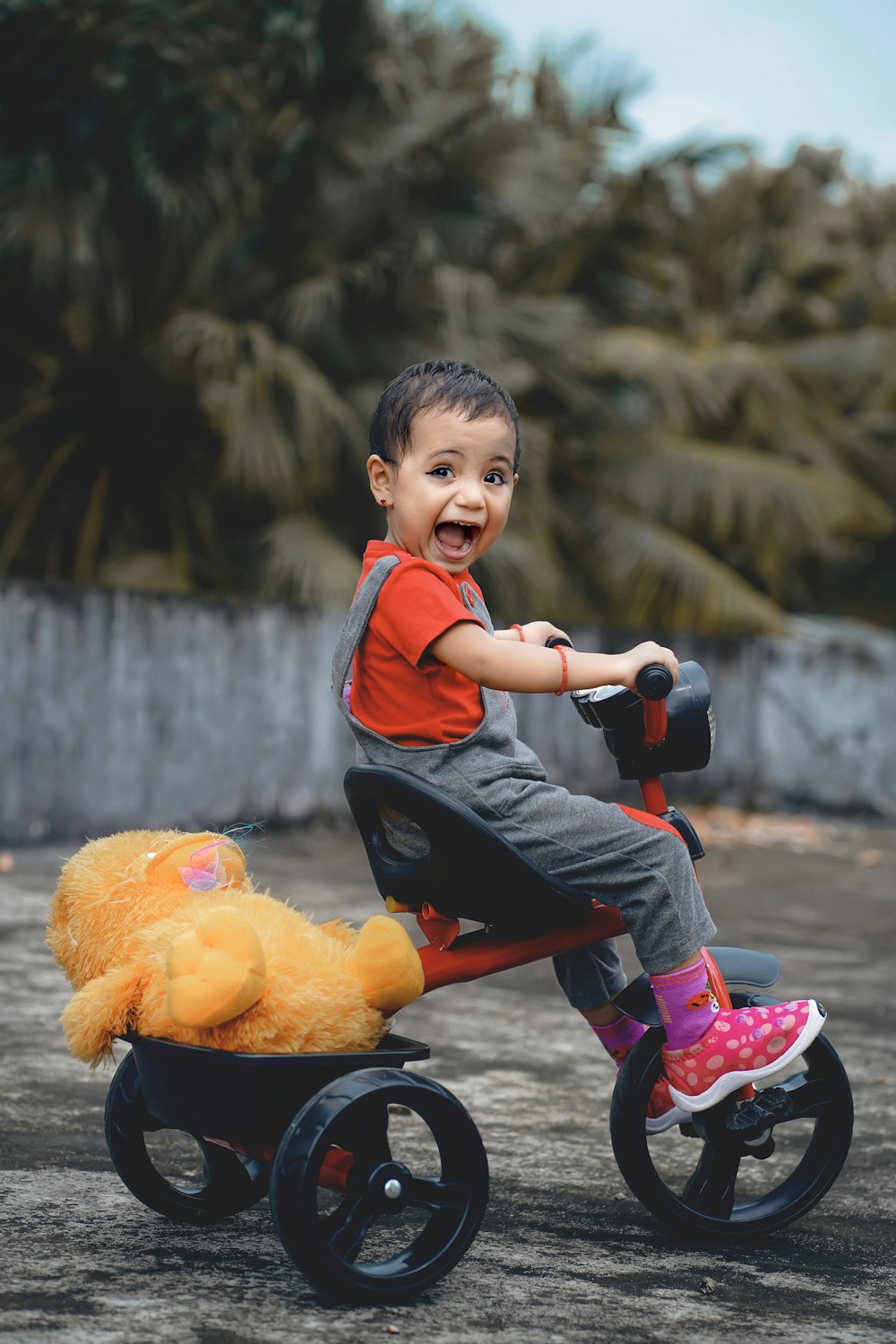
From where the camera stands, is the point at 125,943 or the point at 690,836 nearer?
the point at 125,943

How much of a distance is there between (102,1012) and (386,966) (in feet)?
1.58

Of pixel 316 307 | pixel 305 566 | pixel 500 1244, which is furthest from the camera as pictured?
pixel 316 307

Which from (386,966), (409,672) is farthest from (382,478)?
(386,966)

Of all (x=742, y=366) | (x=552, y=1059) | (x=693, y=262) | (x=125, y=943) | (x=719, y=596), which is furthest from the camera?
(x=693, y=262)

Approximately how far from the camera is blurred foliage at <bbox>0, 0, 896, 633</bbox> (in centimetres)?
1118

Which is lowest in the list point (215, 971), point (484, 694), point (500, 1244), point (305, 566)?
point (500, 1244)

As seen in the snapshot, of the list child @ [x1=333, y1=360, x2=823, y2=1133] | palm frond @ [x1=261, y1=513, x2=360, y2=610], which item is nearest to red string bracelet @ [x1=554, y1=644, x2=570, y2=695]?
child @ [x1=333, y1=360, x2=823, y2=1133]

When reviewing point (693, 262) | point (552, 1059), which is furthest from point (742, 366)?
point (552, 1059)

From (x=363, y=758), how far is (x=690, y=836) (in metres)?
0.67

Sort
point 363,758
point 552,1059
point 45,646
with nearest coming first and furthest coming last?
1. point 363,758
2. point 552,1059
3. point 45,646

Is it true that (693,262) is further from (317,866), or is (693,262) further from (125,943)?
(125,943)

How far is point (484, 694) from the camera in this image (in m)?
2.82

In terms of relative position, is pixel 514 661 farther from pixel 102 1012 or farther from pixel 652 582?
pixel 652 582

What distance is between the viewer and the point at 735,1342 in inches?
97.1
